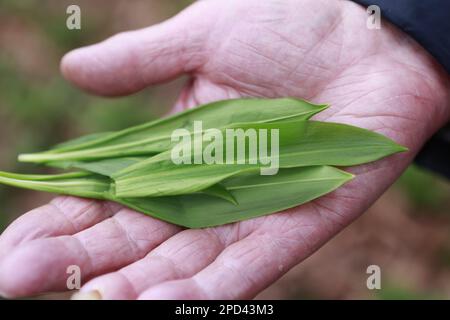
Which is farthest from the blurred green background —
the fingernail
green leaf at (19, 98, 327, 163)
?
the fingernail

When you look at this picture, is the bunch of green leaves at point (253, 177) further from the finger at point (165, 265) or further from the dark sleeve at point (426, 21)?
the dark sleeve at point (426, 21)

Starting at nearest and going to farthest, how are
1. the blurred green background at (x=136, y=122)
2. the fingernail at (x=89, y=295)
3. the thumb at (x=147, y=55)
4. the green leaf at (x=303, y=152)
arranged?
the fingernail at (x=89, y=295), the green leaf at (x=303, y=152), the thumb at (x=147, y=55), the blurred green background at (x=136, y=122)

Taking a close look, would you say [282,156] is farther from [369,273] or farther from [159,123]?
[369,273]

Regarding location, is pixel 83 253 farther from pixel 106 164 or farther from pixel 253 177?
pixel 253 177

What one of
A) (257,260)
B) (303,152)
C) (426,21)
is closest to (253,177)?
(303,152)

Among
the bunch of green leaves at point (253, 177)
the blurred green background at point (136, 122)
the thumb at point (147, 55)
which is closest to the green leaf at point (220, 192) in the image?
the bunch of green leaves at point (253, 177)

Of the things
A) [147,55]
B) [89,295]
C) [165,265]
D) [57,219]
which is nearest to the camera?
[89,295]

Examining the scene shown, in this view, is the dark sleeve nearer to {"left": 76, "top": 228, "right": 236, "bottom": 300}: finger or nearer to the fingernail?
{"left": 76, "top": 228, "right": 236, "bottom": 300}: finger
